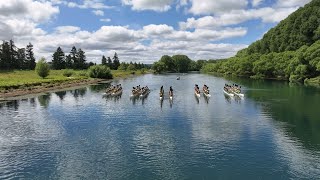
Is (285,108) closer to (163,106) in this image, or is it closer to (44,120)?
(163,106)

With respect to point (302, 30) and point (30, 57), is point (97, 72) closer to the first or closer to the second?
point (30, 57)

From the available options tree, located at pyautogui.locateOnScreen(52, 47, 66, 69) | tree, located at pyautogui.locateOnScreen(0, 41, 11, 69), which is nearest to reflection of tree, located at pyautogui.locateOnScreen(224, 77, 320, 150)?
tree, located at pyautogui.locateOnScreen(0, 41, 11, 69)

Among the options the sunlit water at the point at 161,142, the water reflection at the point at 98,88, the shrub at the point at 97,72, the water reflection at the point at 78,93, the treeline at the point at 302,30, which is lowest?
the sunlit water at the point at 161,142

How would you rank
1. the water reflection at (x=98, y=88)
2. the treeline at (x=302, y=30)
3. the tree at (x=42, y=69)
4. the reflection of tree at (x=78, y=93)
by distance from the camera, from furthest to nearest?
the treeline at (x=302, y=30) → the tree at (x=42, y=69) → the water reflection at (x=98, y=88) → the reflection of tree at (x=78, y=93)

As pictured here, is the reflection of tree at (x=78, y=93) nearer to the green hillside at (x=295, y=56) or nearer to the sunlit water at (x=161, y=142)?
the sunlit water at (x=161, y=142)

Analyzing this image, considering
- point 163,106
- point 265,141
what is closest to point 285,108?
point 163,106

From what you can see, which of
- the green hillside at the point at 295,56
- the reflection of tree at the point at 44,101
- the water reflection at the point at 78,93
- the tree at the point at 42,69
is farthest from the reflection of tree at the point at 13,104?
the green hillside at the point at 295,56

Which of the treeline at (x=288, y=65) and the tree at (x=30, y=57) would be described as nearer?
the treeline at (x=288, y=65)

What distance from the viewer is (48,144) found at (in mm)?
36938

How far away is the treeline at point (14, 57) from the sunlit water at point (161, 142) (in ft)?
335

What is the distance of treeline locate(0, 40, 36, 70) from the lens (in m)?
156

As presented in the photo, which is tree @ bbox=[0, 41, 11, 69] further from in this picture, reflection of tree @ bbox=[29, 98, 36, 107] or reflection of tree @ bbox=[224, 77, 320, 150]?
reflection of tree @ bbox=[224, 77, 320, 150]

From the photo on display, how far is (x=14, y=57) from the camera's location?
16625cm

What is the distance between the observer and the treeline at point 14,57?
513 ft
